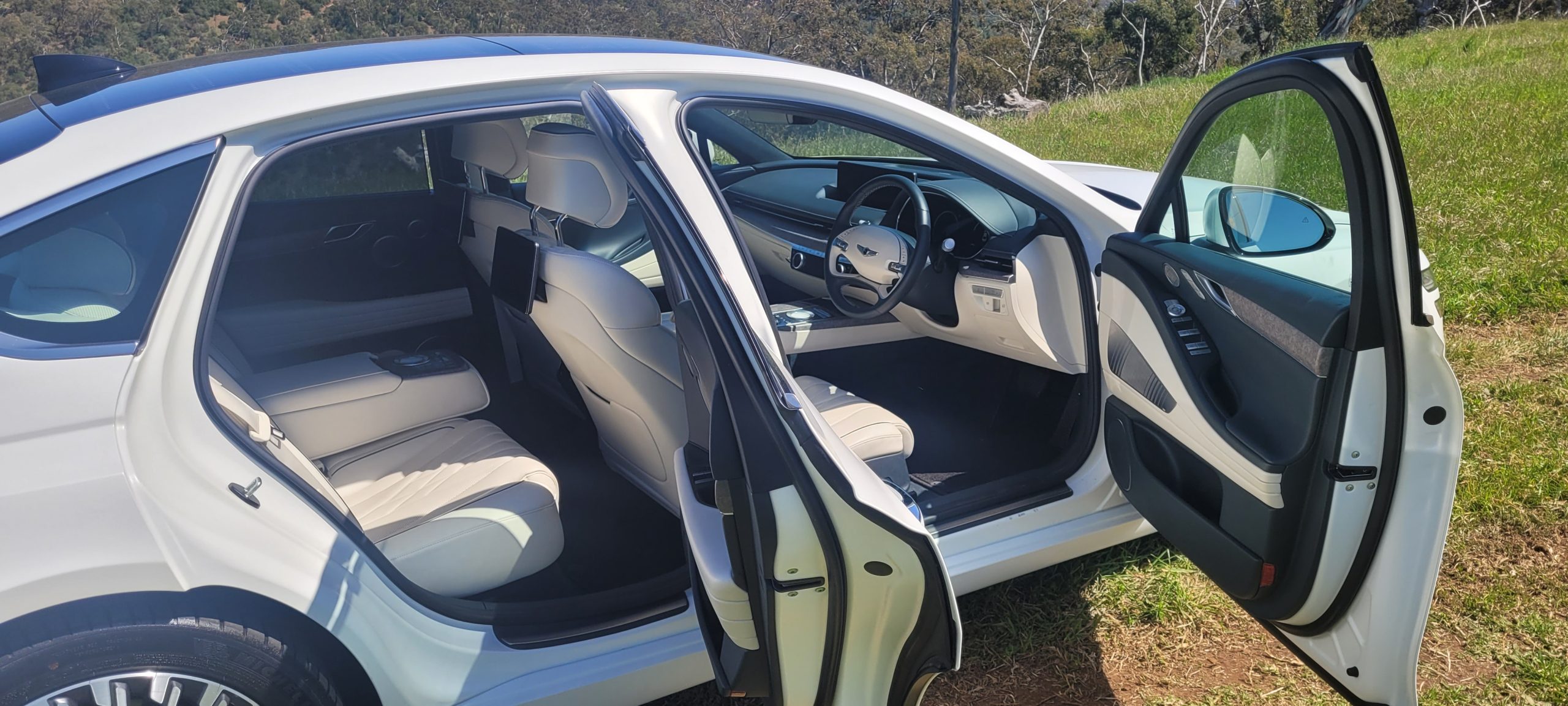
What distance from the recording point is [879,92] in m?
2.06

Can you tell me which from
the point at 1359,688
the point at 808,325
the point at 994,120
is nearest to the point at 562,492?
the point at 808,325

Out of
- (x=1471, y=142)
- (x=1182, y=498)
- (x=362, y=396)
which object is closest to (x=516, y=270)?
(x=362, y=396)

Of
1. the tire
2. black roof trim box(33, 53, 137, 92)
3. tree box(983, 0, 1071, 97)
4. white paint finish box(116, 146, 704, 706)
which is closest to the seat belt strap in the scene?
white paint finish box(116, 146, 704, 706)

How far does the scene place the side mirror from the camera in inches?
70.0

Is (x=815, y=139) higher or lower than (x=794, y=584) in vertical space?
higher

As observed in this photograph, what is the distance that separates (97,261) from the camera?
1.45m

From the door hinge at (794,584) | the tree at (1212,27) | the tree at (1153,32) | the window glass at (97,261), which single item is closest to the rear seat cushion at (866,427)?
the door hinge at (794,584)

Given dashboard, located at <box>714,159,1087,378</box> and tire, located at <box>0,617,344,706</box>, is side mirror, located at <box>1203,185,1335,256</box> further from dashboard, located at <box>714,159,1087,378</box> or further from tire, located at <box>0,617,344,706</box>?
tire, located at <box>0,617,344,706</box>

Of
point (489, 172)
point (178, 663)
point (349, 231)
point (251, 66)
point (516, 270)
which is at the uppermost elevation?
point (251, 66)

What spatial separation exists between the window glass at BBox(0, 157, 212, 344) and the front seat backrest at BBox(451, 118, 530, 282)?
0.88m

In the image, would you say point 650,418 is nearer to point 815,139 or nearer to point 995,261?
point 995,261

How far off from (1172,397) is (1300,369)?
14.0 inches

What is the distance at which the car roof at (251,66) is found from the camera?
62.8 inches

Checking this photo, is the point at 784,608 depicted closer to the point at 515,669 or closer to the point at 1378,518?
the point at 515,669
